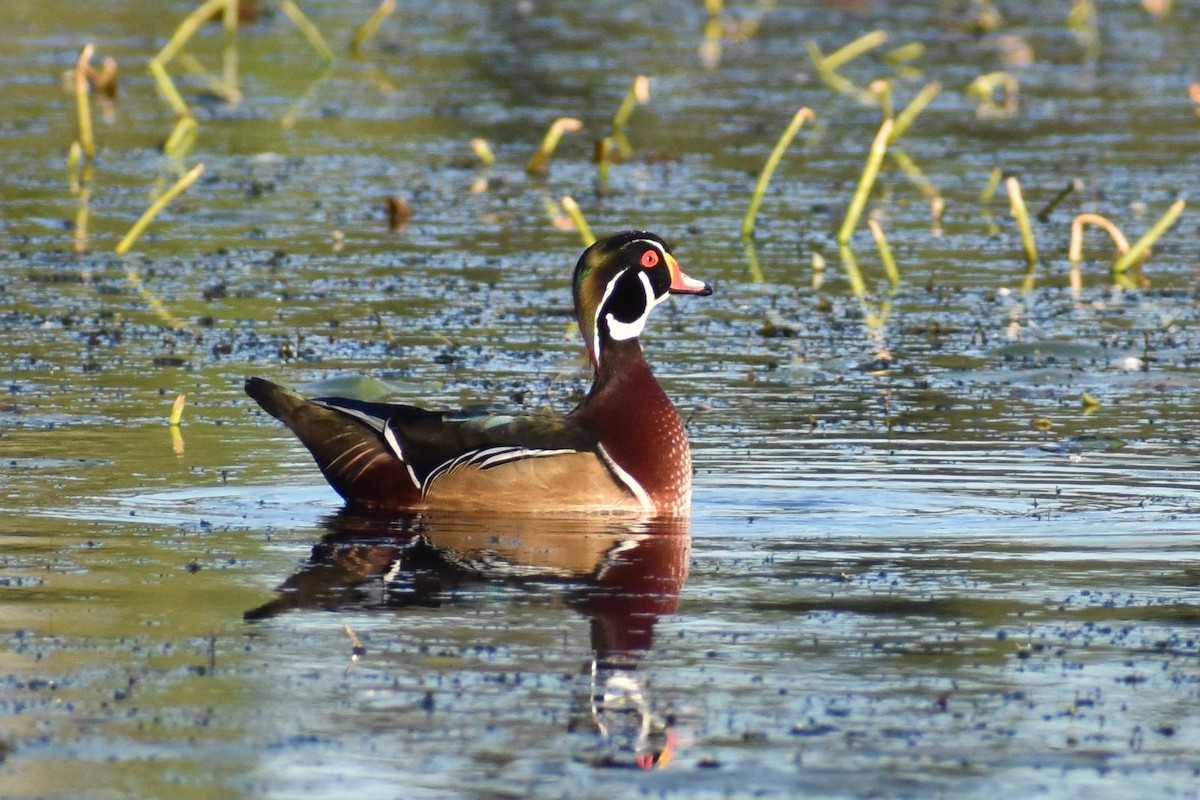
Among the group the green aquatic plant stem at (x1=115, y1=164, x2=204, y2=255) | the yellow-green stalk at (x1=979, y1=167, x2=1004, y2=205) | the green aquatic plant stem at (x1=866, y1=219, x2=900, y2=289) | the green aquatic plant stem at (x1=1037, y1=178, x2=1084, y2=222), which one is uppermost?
the yellow-green stalk at (x1=979, y1=167, x2=1004, y2=205)

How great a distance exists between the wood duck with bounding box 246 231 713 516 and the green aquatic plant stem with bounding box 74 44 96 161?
341 inches

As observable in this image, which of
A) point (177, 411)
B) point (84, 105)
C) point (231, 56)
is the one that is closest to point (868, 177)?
point (177, 411)

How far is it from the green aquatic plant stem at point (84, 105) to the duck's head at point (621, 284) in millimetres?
8716

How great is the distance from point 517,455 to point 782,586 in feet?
5.48

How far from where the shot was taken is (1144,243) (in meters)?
15.6

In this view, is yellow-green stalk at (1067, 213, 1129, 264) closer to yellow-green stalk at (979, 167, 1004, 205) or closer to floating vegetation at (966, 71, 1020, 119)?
yellow-green stalk at (979, 167, 1004, 205)

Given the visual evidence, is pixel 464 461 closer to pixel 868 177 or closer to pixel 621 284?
pixel 621 284

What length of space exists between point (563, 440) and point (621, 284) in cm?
83

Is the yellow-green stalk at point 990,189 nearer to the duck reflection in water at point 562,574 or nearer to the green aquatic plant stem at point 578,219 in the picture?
the green aquatic plant stem at point 578,219

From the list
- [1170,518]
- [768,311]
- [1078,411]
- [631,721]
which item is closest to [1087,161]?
[768,311]

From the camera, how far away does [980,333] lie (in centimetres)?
1430

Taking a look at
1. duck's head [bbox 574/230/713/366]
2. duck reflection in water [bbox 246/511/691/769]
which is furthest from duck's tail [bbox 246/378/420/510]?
duck's head [bbox 574/230/713/366]

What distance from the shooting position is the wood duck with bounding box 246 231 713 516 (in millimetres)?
9930

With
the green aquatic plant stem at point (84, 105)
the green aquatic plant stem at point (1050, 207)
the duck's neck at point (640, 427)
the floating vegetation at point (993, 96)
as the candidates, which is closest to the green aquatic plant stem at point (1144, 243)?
the green aquatic plant stem at point (1050, 207)
